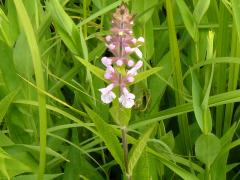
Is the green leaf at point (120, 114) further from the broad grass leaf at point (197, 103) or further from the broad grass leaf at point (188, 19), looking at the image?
the broad grass leaf at point (188, 19)

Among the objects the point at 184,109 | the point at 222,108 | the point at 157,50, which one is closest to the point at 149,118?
the point at 184,109

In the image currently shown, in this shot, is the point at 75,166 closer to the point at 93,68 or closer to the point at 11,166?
the point at 11,166

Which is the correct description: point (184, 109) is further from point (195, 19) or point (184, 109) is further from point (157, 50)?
point (157, 50)

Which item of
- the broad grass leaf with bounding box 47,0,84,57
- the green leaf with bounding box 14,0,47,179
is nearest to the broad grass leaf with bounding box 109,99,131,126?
the green leaf with bounding box 14,0,47,179

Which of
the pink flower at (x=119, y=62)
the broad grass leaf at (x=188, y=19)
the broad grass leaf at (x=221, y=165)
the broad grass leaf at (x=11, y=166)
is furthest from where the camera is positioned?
the broad grass leaf at (x=188, y=19)

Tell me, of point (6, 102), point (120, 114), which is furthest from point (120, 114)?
point (6, 102)

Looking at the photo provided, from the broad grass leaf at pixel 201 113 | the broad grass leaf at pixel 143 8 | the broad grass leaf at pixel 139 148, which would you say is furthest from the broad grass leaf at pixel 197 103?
the broad grass leaf at pixel 143 8
